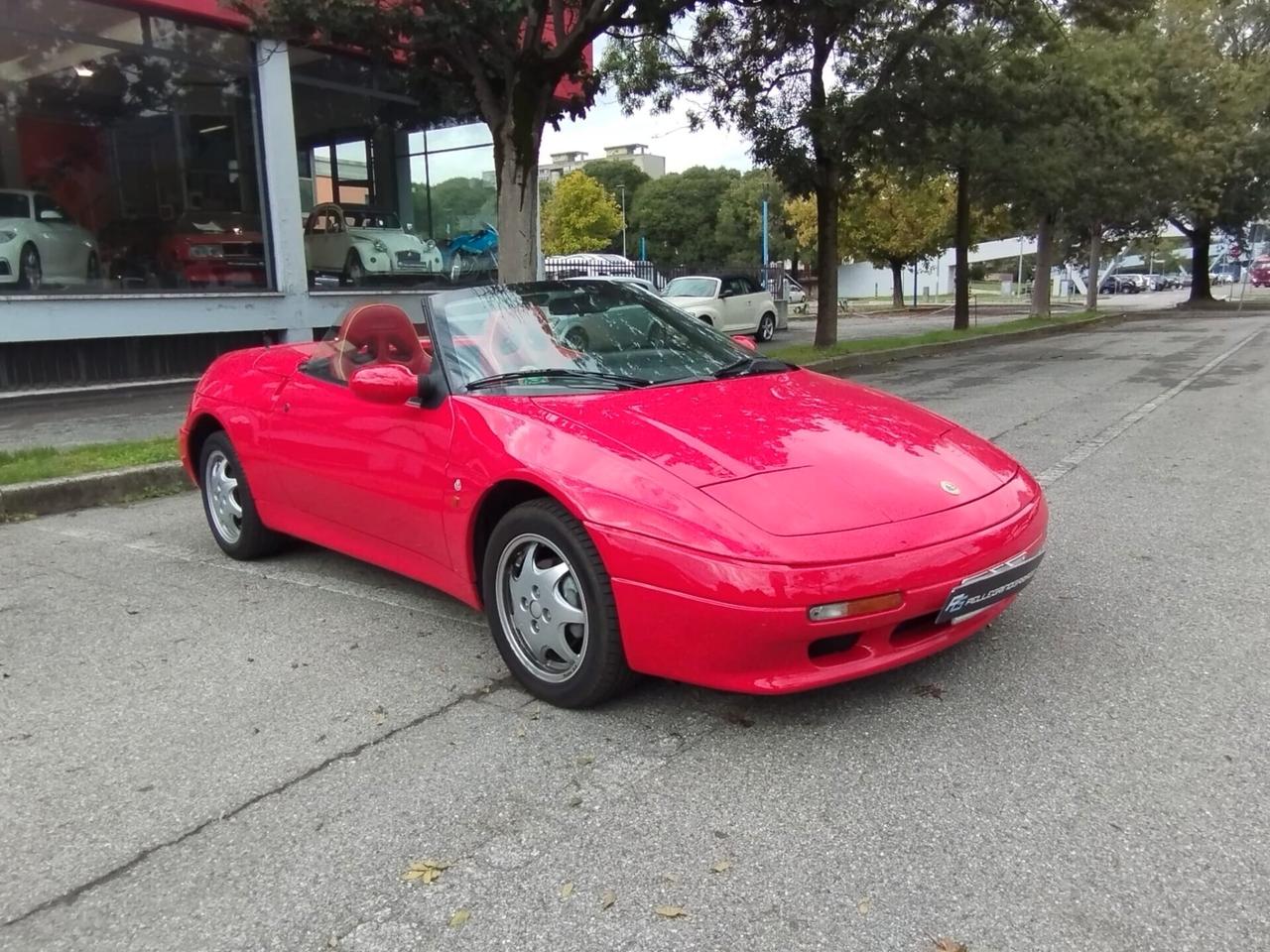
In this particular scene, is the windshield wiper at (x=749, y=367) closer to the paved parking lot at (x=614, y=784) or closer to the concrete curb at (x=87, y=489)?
the paved parking lot at (x=614, y=784)

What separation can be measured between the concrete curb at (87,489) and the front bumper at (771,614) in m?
5.03

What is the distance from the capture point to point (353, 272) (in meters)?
15.5

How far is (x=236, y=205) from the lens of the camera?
1408cm

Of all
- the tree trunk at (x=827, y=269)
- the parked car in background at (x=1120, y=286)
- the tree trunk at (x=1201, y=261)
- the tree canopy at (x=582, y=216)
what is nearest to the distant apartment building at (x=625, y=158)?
the tree canopy at (x=582, y=216)

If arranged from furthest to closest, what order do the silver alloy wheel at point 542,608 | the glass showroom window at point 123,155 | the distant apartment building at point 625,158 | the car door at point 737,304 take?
1. the distant apartment building at point 625,158
2. the car door at point 737,304
3. the glass showroom window at point 123,155
4. the silver alloy wheel at point 542,608

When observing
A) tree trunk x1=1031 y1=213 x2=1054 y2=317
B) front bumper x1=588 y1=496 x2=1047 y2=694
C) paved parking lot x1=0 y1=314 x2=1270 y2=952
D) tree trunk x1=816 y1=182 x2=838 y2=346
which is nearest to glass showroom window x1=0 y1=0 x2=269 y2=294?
tree trunk x1=816 y1=182 x2=838 y2=346

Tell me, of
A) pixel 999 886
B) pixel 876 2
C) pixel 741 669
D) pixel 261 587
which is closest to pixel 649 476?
pixel 741 669

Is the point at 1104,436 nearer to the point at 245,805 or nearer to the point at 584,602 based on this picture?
the point at 584,602

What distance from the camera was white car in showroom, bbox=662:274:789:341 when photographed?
21.7 metres

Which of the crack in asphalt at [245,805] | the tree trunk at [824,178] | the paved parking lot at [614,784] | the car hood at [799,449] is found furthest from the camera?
the tree trunk at [824,178]

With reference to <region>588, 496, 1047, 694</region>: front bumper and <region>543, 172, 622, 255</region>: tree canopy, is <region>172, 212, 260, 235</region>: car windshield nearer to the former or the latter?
<region>588, 496, 1047, 694</region>: front bumper

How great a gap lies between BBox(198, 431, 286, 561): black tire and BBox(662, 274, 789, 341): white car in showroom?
16588 millimetres

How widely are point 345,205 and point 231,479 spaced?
39.8 ft

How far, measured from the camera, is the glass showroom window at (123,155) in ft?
39.9
